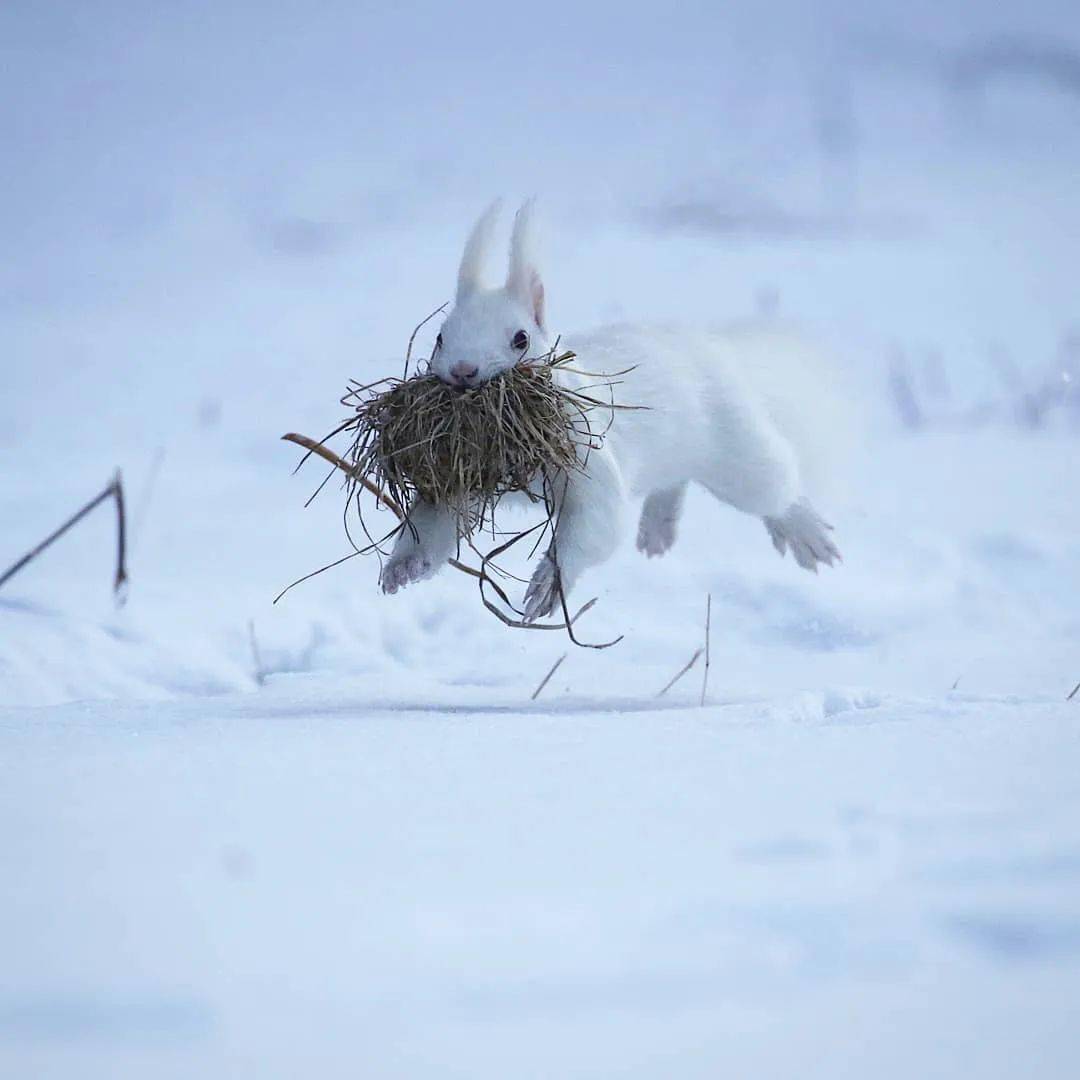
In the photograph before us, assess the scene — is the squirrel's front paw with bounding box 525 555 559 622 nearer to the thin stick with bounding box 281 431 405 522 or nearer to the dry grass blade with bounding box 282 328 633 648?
the dry grass blade with bounding box 282 328 633 648

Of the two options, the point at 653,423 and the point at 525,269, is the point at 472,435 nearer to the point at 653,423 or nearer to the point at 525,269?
the point at 525,269

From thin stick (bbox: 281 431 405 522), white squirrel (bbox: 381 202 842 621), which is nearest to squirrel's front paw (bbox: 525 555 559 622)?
white squirrel (bbox: 381 202 842 621)

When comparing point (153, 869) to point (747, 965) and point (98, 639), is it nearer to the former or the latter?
point (747, 965)

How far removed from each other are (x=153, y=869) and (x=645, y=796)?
1.81ft

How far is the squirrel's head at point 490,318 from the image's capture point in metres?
2.46

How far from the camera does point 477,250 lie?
8.58ft

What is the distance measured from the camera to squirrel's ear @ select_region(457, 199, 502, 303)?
260 centimetres

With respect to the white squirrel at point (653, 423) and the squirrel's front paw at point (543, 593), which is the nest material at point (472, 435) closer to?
the white squirrel at point (653, 423)

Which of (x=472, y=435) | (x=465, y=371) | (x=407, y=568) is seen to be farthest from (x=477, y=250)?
(x=407, y=568)

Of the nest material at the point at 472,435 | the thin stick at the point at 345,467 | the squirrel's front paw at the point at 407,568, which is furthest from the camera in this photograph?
the squirrel's front paw at the point at 407,568

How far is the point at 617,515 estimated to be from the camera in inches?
101

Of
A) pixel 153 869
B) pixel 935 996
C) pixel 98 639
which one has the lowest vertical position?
pixel 935 996

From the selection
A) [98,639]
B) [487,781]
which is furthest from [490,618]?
[487,781]

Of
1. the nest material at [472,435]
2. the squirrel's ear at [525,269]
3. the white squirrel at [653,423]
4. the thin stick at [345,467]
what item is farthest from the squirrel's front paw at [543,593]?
the squirrel's ear at [525,269]
